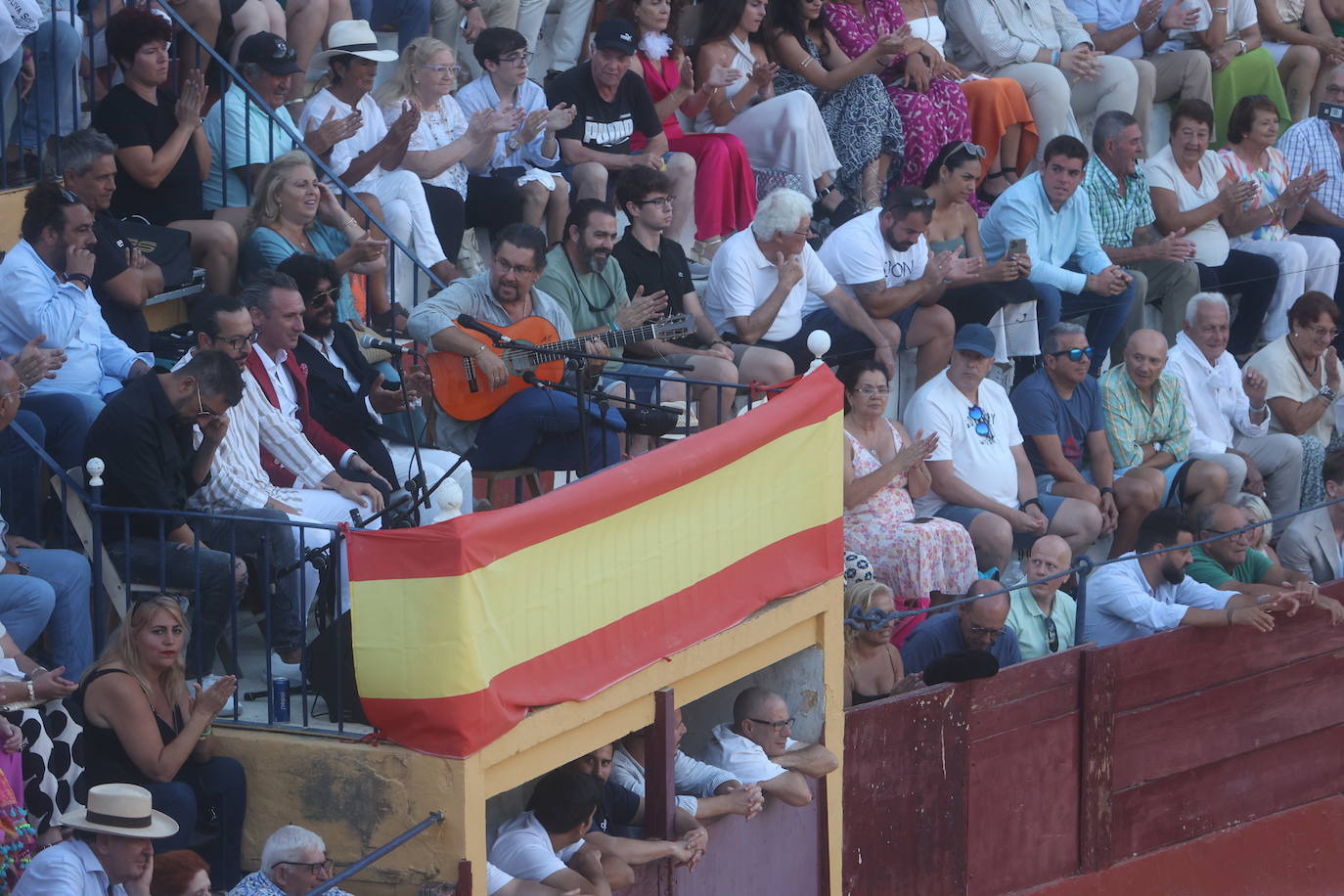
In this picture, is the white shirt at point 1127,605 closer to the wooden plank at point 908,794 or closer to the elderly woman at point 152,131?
the wooden plank at point 908,794

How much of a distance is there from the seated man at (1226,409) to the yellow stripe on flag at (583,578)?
3.86 m

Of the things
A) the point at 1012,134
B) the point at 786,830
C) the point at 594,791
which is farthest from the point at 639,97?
the point at 594,791

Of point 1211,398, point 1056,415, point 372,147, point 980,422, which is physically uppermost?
point 372,147

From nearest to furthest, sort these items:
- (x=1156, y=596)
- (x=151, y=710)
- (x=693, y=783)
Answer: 1. (x=151, y=710)
2. (x=693, y=783)
3. (x=1156, y=596)

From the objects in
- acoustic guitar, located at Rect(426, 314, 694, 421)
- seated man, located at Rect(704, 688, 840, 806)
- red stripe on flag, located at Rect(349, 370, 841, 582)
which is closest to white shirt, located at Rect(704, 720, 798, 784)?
seated man, located at Rect(704, 688, 840, 806)

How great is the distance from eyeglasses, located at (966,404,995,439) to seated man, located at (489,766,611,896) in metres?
3.66

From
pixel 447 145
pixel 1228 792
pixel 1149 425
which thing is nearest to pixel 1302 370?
pixel 1149 425

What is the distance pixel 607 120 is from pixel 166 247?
3.21 metres

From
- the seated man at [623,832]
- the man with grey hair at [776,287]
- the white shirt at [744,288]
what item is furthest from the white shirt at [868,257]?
the seated man at [623,832]

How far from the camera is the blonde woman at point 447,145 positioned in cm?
1085

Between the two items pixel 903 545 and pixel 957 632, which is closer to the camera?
pixel 903 545

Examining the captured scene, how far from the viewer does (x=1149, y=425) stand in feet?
39.4

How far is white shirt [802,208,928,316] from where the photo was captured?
1148 cm

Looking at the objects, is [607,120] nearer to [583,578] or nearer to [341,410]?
[341,410]
